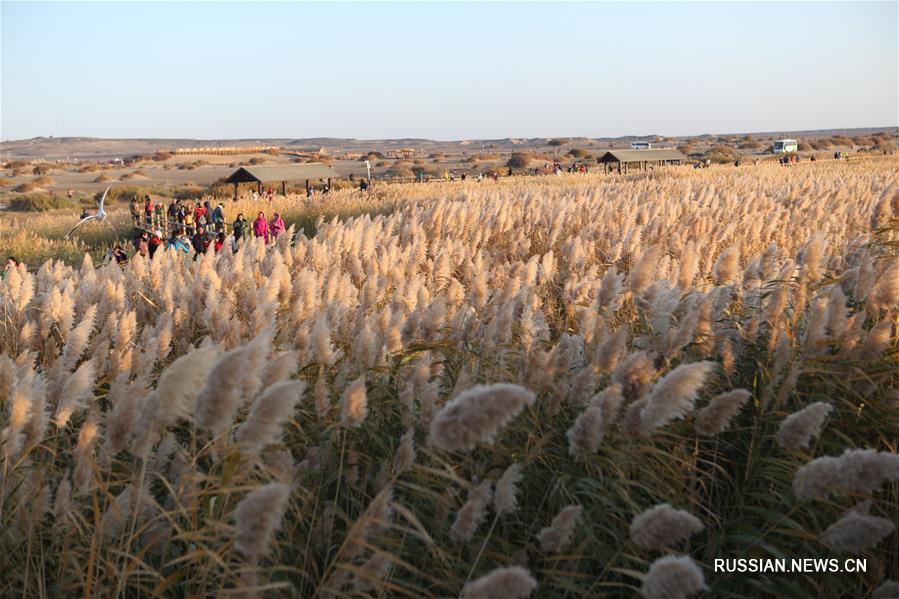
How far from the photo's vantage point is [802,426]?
235 cm

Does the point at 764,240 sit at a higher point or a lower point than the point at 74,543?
higher

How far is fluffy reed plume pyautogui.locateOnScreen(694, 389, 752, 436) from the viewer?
2.41 metres

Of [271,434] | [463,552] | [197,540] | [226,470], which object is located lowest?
[463,552]

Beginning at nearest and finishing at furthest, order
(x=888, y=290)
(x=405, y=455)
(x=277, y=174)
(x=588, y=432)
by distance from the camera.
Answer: (x=588, y=432) → (x=405, y=455) → (x=888, y=290) → (x=277, y=174)

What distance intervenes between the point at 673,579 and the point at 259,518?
→ 0.84 meters

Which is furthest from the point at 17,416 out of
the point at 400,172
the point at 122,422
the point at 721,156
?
the point at 721,156

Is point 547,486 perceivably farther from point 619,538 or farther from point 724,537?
point 724,537

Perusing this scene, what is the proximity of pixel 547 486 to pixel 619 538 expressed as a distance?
33 centimetres

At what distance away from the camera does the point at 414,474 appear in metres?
2.93

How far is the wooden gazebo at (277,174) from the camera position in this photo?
34.2 meters

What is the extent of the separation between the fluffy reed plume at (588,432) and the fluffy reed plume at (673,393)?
0.14 metres

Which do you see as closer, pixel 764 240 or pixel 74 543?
pixel 74 543

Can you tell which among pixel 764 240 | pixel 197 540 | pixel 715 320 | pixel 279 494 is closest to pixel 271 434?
pixel 279 494

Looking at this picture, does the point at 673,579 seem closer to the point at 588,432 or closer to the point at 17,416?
the point at 588,432
